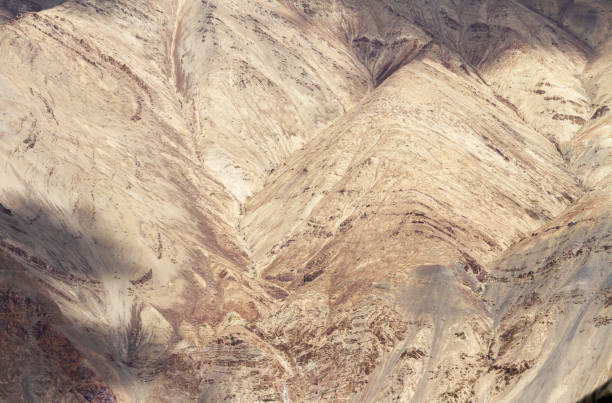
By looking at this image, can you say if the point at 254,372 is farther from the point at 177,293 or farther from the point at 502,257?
the point at 502,257

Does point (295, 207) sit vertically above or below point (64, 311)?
above

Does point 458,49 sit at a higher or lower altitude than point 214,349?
higher

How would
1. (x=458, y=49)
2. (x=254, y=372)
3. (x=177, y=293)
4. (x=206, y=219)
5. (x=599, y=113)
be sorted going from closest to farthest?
(x=254, y=372), (x=177, y=293), (x=206, y=219), (x=599, y=113), (x=458, y=49)

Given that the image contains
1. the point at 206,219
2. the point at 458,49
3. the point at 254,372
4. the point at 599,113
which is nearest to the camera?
the point at 254,372

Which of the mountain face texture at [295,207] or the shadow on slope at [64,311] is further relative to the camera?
the mountain face texture at [295,207]

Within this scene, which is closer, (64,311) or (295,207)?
(64,311)

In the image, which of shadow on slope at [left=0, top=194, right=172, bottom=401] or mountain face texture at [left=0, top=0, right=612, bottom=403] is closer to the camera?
shadow on slope at [left=0, top=194, right=172, bottom=401]

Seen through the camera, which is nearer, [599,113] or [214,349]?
[214,349]

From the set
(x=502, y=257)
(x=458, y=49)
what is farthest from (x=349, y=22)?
(x=502, y=257)
